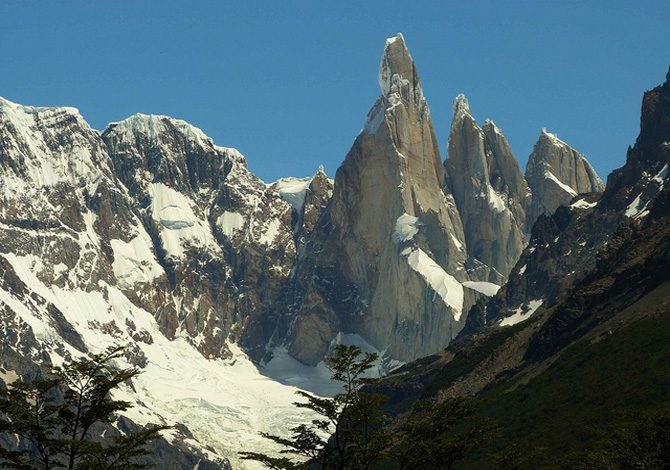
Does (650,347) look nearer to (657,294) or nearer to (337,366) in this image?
(657,294)

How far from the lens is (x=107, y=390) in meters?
62.9

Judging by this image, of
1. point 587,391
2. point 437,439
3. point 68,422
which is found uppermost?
point 587,391

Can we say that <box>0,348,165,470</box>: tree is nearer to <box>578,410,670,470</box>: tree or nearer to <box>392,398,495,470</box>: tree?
<box>392,398,495,470</box>: tree

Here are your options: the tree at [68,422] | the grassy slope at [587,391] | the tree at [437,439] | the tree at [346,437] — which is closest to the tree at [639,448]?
the tree at [437,439]

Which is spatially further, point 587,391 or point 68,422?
point 587,391

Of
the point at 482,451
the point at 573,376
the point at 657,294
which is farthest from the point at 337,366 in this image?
the point at 657,294

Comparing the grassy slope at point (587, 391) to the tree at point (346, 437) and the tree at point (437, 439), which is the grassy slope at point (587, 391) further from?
the tree at point (346, 437)

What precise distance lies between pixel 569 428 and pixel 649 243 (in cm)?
7812

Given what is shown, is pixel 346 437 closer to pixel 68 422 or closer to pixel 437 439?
pixel 437 439

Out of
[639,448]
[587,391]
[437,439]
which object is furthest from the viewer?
[587,391]

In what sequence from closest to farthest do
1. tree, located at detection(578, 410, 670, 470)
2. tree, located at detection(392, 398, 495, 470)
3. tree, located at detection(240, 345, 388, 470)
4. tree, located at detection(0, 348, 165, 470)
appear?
tree, located at detection(0, 348, 165, 470)
tree, located at detection(240, 345, 388, 470)
tree, located at detection(392, 398, 495, 470)
tree, located at detection(578, 410, 670, 470)

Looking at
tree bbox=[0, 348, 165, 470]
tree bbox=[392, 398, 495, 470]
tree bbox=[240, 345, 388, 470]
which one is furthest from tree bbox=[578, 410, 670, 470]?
tree bbox=[0, 348, 165, 470]

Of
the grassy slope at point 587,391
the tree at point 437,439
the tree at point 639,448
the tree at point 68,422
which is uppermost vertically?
the grassy slope at point 587,391

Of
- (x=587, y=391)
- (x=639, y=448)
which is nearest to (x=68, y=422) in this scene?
(x=639, y=448)
